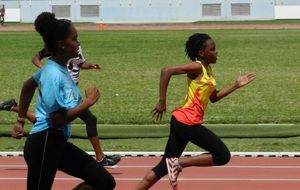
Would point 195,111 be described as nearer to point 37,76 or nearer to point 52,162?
point 37,76

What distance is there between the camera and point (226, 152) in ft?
25.9

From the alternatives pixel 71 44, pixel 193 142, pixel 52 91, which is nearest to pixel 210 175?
pixel 193 142

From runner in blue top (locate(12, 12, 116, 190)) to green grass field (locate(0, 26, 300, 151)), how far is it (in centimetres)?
577

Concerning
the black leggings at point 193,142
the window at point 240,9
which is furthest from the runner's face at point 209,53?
the window at point 240,9

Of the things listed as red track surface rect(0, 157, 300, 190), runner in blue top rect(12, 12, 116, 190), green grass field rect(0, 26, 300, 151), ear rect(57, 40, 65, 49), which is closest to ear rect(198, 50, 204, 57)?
red track surface rect(0, 157, 300, 190)

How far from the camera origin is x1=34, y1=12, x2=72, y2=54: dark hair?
5.88m

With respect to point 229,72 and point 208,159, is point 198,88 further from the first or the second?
point 229,72

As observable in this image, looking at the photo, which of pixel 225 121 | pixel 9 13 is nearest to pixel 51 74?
pixel 225 121

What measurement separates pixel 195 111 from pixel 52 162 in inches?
87.8

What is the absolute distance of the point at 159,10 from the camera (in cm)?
7494

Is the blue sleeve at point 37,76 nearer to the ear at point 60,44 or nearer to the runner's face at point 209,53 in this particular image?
the ear at point 60,44

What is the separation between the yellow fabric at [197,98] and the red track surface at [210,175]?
4.73 feet

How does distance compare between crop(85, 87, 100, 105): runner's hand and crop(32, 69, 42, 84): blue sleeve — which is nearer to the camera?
crop(85, 87, 100, 105): runner's hand

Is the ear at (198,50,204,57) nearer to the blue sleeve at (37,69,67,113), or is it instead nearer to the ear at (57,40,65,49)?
the ear at (57,40,65,49)
